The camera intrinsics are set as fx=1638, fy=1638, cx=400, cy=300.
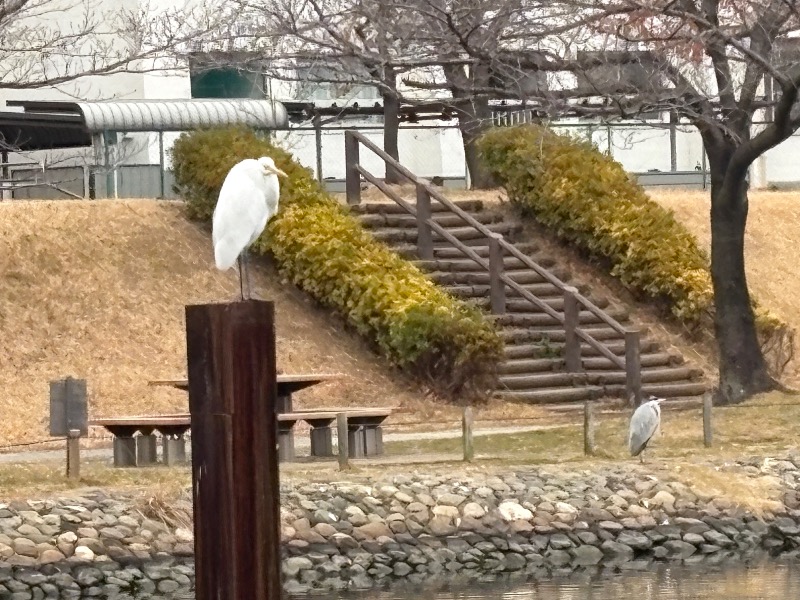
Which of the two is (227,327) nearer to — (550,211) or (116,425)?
(116,425)

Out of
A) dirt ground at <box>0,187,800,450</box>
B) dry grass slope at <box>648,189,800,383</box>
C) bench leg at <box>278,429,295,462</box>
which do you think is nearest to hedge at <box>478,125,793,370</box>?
dirt ground at <box>0,187,800,450</box>

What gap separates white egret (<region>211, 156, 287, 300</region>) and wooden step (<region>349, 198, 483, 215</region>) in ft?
46.7

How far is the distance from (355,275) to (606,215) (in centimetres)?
451

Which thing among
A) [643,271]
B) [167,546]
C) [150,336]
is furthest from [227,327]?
[643,271]

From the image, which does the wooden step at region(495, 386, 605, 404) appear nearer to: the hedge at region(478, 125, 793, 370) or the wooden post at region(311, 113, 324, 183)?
the hedge at region(478, 125, 793, 370)

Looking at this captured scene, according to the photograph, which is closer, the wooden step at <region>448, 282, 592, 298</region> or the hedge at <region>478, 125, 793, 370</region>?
the wooden step at <region>448, 282, 592, 298</region>

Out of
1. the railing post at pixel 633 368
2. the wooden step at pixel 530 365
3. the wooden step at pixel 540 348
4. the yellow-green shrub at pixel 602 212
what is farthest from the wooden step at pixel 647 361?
the yellow-green shrub at pixel 602 212

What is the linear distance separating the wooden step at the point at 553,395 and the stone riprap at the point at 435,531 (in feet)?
14.4

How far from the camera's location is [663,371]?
21953 mm

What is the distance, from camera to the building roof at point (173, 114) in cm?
2673

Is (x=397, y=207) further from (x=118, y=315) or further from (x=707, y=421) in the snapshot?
(x=707, y=421)

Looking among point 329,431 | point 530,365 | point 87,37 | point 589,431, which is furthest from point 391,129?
point 589,431

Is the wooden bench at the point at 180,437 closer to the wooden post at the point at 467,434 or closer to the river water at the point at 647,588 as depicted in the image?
the wooden post at the point at 467,434

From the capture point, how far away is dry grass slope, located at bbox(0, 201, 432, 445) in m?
19.8
